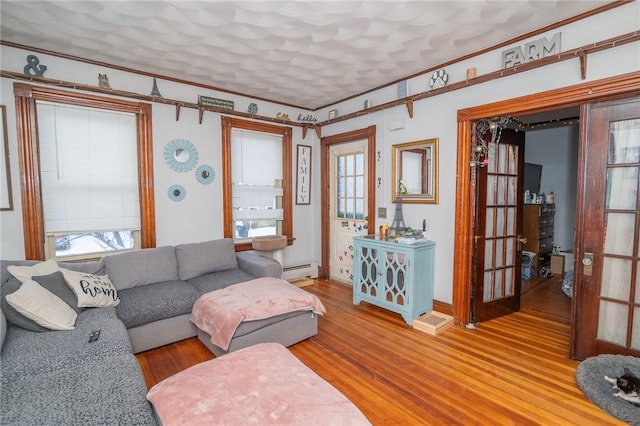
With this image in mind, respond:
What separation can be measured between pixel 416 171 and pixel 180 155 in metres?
2.97

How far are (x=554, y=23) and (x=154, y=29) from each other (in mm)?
3396

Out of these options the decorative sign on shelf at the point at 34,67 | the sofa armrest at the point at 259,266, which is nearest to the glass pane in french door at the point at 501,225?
the sofa armrest at the point at 259,266

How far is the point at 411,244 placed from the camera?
3283mm

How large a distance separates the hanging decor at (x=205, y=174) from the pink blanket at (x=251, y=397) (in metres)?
2.74

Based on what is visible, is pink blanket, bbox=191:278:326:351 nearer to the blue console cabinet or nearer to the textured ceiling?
the blue console cabinet

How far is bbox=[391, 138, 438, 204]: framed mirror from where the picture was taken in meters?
3.46

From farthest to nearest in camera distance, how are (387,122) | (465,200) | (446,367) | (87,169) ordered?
(387,122) → (87,169) → (465,200) → (446,367)

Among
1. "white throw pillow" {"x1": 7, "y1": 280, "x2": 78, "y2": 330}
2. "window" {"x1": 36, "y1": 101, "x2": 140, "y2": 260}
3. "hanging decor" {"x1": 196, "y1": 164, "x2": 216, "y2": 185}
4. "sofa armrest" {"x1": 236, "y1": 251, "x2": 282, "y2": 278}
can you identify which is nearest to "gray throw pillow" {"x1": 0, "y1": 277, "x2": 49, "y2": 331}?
"white throw pillow" {"x1": 7, "y1": 280, "x2": 78, "y2": 330}

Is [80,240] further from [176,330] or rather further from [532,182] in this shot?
[532,182]

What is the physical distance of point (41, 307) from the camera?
6.98 ft

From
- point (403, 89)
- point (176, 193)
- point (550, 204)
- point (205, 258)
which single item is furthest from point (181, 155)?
point (550, 204)

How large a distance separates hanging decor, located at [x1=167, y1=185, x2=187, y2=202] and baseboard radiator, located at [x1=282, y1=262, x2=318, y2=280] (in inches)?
75.7

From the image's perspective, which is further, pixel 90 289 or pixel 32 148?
pixel 32 148

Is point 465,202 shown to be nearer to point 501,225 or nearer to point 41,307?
point 501,225
